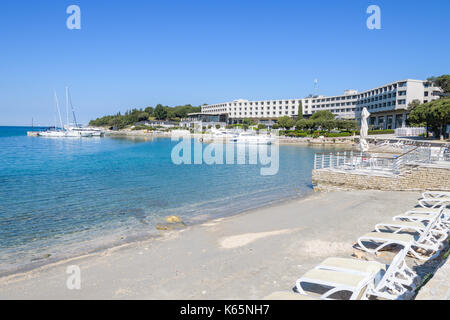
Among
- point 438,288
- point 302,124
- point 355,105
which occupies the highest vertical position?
point 355,105

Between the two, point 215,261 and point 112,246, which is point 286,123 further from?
point 215,261

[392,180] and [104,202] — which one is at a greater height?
[392,180]

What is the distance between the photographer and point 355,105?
122 metres

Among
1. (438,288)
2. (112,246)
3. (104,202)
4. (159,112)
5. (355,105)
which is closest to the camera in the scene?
(438,288)

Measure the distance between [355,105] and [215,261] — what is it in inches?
5026

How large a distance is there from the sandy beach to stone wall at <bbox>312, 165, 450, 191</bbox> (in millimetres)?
A: 4017

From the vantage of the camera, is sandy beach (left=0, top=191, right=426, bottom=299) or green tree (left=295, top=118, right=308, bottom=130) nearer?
sandy beach (left=0, top=191, right=426, bottom=299)

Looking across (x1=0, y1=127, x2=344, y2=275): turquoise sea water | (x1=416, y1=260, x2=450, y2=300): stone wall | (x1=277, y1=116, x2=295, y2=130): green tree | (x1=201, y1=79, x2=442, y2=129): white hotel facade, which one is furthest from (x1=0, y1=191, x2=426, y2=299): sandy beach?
(x1=277, y1=116, x2=295, y2=130): green tree

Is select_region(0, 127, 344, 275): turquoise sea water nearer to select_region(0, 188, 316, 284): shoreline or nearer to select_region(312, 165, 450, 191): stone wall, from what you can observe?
select_region(0, 188, 316, 284): shoreline

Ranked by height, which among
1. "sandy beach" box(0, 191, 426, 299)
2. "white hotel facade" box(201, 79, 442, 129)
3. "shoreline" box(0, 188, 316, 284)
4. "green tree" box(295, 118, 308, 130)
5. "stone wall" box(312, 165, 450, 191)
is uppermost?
"white hotel facade" box(201, 79, 442, 129)

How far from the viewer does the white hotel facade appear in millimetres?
80750

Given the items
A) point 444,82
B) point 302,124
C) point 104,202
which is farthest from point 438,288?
point 302,124
